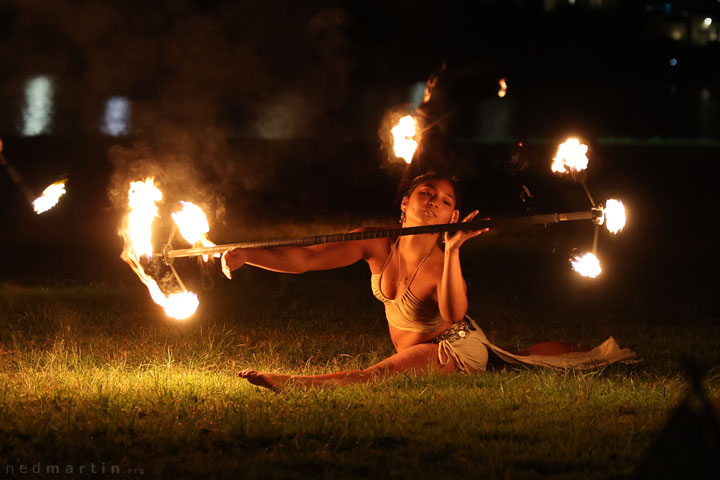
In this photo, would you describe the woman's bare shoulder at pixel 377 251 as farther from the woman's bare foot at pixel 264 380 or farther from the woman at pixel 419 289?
the woman's bare foot at pixel 264 380

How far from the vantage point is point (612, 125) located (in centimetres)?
3362

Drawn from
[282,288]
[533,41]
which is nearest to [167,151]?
[282,288]

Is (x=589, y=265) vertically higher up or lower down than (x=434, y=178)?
lower down

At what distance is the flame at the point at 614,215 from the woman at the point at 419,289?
0.86 m

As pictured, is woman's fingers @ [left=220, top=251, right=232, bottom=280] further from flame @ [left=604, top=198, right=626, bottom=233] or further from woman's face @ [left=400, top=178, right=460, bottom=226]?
flame @ [left=604, top=198, right=626, bottom=233]

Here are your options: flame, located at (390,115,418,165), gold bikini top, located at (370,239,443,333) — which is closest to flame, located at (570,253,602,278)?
gold bikini top, located at (370,239,443,333)

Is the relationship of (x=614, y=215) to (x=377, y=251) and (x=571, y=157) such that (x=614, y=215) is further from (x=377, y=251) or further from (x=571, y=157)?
(x=377, y=251)

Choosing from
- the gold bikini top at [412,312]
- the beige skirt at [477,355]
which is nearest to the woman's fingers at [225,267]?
the gold bikini top at [412,312]

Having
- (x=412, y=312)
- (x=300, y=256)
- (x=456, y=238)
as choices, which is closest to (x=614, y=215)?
(x=456, y=238)

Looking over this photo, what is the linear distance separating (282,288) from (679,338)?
4.19m

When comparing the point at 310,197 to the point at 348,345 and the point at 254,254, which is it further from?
the point at 254,254

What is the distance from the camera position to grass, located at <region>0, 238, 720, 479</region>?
422 cm

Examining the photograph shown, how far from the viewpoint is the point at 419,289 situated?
5984 millimetres

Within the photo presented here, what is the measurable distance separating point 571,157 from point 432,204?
920 millimetres
